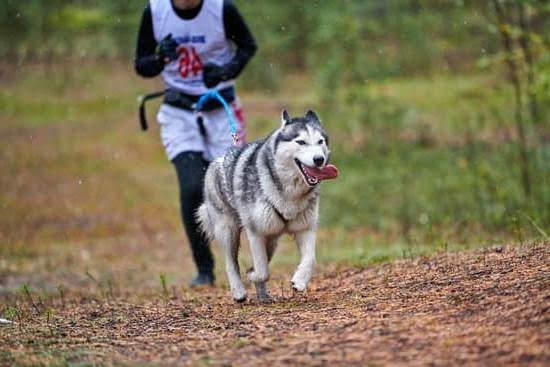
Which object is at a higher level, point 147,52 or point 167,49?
point 167,49

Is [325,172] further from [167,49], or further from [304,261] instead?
[167,49]

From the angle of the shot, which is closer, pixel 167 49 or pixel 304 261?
pixel 304 261

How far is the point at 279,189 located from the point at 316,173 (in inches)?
13.8

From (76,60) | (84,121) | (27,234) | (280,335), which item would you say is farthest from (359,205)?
(76,60)

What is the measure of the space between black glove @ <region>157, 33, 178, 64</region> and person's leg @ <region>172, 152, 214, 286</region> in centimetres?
82

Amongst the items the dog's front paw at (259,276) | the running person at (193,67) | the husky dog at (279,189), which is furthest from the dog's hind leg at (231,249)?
the running person at (193,67)

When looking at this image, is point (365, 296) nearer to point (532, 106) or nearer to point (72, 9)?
point (532, 106)

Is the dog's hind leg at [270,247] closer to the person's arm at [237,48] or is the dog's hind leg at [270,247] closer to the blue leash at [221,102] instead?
the blue leash at [221,102]

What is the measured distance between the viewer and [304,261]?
652 cm

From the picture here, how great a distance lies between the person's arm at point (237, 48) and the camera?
817 cm

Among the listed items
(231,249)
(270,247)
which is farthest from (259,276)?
(231,249)

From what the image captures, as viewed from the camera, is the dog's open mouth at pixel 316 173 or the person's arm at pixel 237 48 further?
the person's arm at pixel 237 48

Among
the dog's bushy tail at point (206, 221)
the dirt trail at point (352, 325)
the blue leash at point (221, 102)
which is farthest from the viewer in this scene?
the blue leash at point (221, 102)

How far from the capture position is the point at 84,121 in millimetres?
29250
